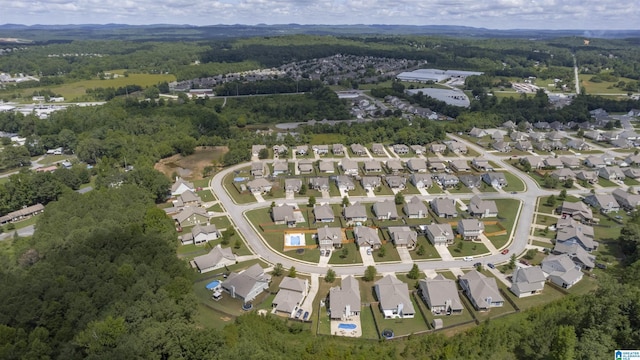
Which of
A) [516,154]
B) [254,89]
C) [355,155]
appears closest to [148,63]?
[254,89]

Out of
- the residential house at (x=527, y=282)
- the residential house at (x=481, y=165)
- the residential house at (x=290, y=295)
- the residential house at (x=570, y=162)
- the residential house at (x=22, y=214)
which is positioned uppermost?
the residential house at (x=570, y=162)

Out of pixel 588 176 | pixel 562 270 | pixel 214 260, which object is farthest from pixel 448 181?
pixel 214 260

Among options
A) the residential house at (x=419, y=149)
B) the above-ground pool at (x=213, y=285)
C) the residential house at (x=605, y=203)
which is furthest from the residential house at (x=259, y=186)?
the residential house at (x=605, y=203)

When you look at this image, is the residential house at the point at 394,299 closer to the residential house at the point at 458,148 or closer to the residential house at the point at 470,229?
the residential house at the point at 470,229

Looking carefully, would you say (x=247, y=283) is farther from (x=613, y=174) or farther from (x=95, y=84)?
(x=95, y=84)

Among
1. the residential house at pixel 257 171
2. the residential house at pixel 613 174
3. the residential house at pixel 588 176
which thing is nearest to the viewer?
the residential house at pixel 588 176

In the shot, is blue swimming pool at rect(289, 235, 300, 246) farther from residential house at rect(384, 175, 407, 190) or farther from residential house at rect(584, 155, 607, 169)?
residential house at rect(584, 155, 607, 169)
